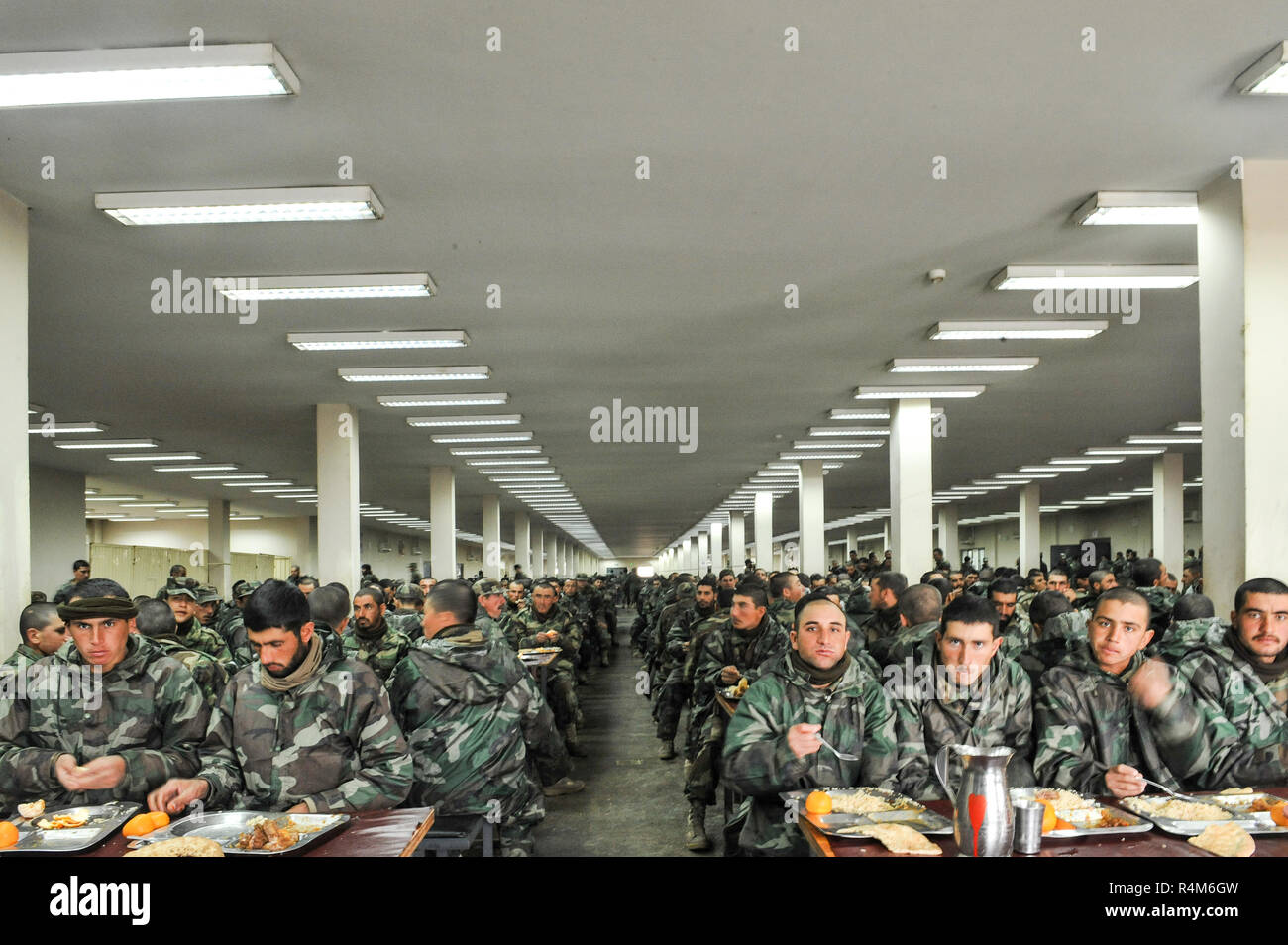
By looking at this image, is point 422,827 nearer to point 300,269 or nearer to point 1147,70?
point 1147,70

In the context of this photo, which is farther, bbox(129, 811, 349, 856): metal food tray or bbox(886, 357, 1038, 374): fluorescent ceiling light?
bbox(886, 357, 1038, 374): fluorescent ceiling light

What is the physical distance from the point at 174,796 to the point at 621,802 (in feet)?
16.5

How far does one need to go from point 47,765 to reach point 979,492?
1088 inches

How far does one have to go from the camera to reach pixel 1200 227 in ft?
19.0

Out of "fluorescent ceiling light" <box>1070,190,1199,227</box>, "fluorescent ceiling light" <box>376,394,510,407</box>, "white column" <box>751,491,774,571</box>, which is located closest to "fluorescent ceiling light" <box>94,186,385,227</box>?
"fluorescent ceiling light" <box>1070,190,1199,227</box>

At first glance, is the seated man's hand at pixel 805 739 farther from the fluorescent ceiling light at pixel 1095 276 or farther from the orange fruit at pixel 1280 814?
the fluorescent ceiling light at pixel 1095 276

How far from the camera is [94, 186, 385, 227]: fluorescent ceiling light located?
540 cm

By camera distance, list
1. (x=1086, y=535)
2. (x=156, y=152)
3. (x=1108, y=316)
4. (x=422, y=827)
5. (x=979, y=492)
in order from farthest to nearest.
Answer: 1. (x=1086, y=535)
2. (x=979, y=492)
3. (x=1108, y=316)
4. (x=156, y=152)
5. (x=422, y=827)

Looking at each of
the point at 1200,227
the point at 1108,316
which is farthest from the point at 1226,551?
the point at 1108,316

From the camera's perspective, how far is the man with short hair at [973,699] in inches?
151

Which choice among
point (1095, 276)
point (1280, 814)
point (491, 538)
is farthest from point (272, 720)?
point (491, 538)

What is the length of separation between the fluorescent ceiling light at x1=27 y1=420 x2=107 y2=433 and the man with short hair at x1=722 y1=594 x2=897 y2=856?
43.3ft

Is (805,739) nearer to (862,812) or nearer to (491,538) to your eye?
(862,812)

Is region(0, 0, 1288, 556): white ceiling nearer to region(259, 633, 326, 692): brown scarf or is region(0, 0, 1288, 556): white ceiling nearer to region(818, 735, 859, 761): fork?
region(259, 633, 326, 692): brown scarf
